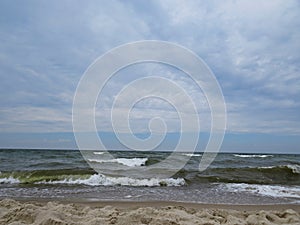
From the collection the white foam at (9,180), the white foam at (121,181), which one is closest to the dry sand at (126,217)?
the white foam at (121,181)

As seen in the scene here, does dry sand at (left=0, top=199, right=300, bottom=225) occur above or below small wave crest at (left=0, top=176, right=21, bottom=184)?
above

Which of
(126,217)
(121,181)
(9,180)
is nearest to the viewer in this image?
(126,217)

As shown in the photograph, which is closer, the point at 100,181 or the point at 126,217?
the point at 126,217

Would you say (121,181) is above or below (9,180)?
above

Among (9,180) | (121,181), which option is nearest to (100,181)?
(121,181)

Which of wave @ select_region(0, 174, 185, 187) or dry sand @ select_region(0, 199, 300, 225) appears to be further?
wave @ select_region(0, 174, 185, 187)

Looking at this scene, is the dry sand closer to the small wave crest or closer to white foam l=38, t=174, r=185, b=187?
white foam l=38, t=174, r=185, b=187

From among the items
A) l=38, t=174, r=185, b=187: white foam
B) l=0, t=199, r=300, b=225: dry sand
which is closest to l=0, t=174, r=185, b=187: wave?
l=38, t=174, r=185, b=187: white foam

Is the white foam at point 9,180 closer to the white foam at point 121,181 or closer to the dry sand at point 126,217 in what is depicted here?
the white foam at point 121,181

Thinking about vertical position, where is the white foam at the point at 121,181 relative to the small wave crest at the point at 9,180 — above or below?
above

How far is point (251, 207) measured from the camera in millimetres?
6156

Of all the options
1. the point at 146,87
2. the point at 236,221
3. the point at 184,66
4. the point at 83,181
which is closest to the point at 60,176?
the point at 83,181

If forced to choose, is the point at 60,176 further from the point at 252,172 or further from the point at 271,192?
the point at 252,172

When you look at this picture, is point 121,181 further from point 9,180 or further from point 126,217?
point 126,217
